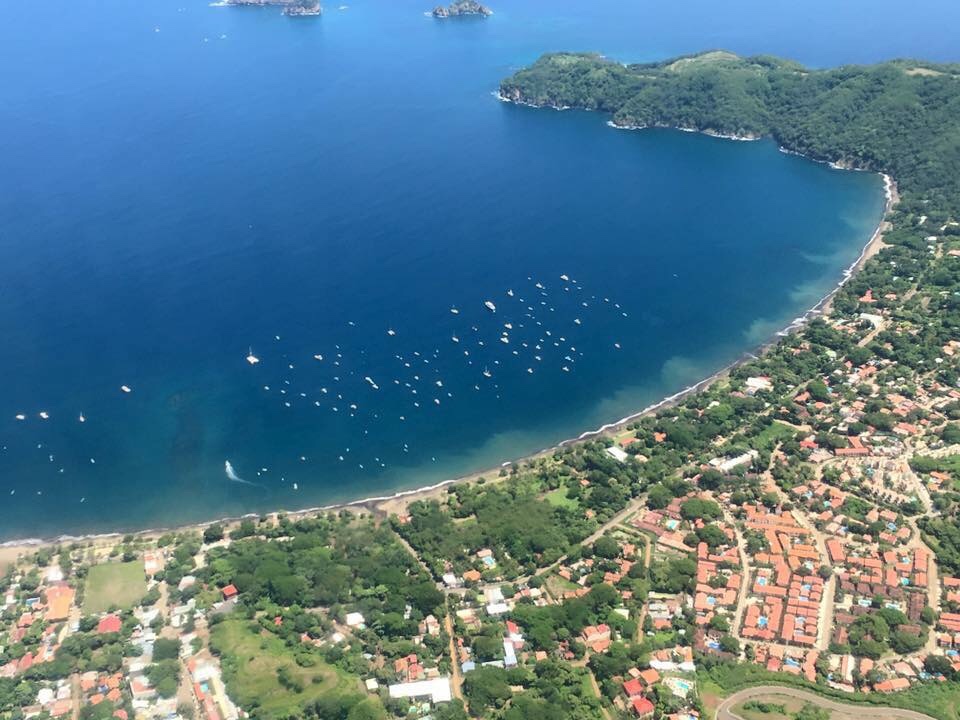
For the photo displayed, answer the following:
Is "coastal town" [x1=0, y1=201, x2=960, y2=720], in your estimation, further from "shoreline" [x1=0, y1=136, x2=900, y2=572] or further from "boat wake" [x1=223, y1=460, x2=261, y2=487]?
"boat wake" [x1=223, y1=460, x2=261, y2=487]

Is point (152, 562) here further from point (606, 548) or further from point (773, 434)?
point (773, 434)

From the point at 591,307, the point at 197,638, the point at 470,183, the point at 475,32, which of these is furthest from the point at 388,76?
the point at 197,638

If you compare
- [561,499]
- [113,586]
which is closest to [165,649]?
[113,586]

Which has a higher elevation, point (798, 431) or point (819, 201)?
point (819, 201)

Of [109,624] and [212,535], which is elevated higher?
[212,535]

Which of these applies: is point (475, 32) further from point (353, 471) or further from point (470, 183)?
point (353, 471)

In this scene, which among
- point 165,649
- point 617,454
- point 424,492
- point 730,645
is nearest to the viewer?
point 730,645

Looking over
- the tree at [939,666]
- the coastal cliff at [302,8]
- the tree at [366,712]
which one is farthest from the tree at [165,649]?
the coastal cliff at [302,8]
